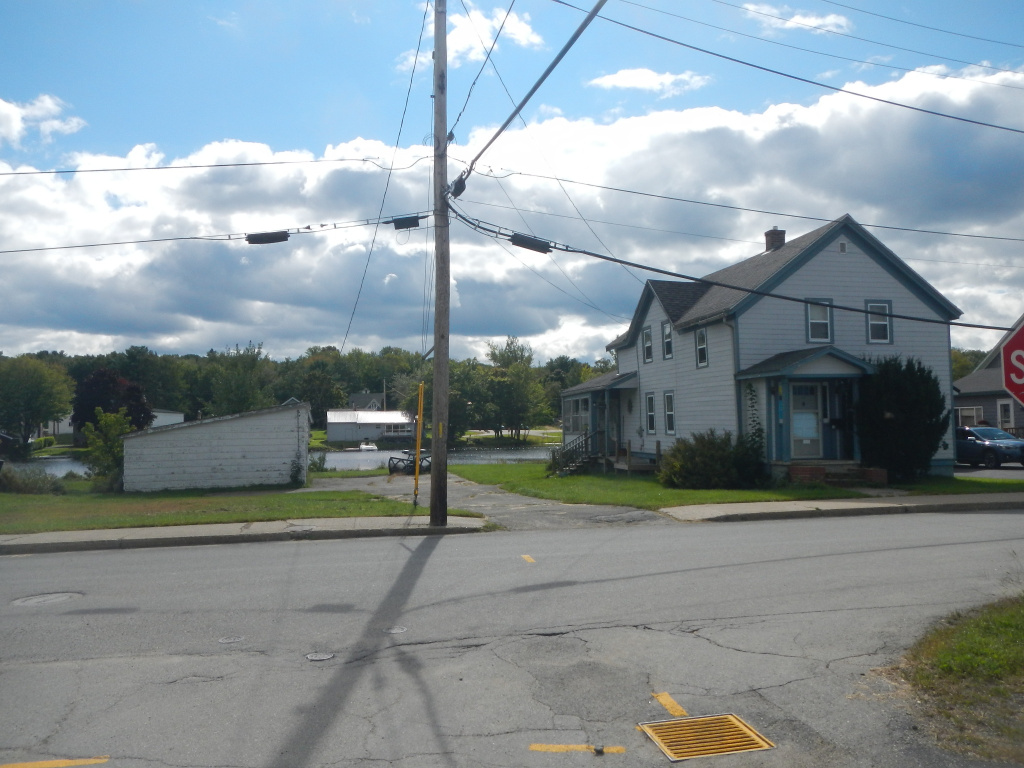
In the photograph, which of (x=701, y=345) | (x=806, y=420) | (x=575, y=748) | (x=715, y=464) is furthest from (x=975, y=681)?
(x=701, y=345)

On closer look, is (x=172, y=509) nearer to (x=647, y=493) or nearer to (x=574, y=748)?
(x=647, y=493)

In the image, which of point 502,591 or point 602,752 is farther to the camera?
point 502,591

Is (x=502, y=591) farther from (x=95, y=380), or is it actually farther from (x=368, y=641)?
(x=95, y=380)

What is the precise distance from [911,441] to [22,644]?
22.4 meters

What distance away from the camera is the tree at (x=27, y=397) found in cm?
6600

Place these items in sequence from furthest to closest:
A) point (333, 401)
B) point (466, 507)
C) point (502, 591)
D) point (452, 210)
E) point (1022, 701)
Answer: point (333, 401), point (466, 507), point (452, 210), point (502, 591), point (1022, 701)

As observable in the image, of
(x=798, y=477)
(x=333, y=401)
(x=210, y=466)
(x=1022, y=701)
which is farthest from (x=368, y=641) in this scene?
(x=333, y=401)

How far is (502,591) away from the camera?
9875 millimetres

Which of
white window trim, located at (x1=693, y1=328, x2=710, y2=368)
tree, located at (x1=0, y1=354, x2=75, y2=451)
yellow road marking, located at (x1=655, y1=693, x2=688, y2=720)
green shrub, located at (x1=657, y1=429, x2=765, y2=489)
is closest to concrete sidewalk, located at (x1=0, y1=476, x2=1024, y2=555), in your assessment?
green shrub, located at (x1=657, y1=429, x2=765, y2=489)

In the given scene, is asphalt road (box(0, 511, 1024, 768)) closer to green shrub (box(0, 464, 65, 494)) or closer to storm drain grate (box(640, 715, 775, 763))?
storm drain grate (box(640, 715, 775, 763))

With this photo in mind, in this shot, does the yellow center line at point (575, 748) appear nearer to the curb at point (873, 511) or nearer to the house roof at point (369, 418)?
the curb at point (873, 511)

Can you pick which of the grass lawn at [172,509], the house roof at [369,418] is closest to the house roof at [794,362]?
the grass lawn at [172,509]

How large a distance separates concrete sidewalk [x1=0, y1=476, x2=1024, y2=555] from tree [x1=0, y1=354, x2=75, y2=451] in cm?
5698

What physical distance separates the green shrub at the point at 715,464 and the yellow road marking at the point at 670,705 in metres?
18.5
